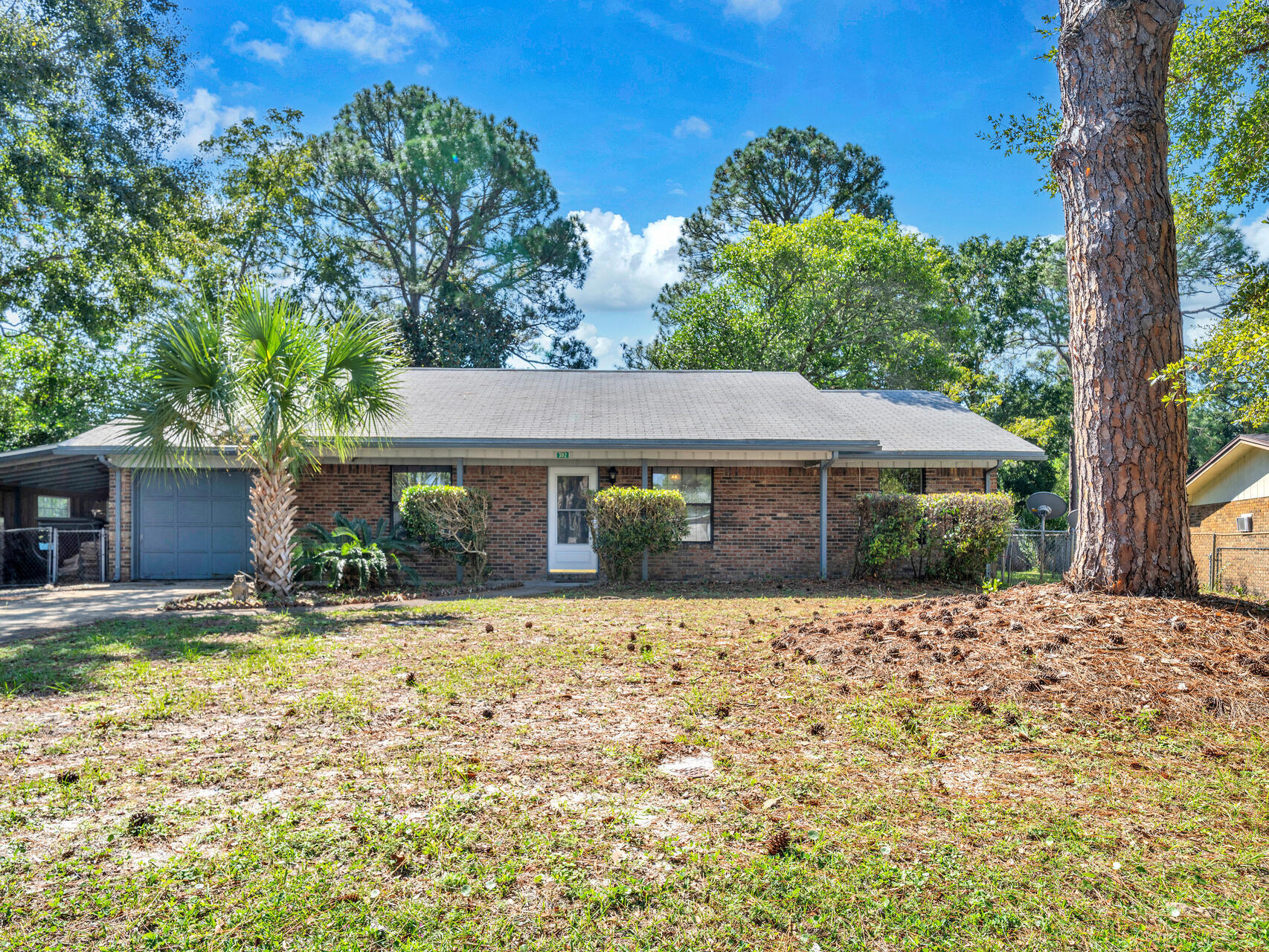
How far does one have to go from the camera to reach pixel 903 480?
14250 mm

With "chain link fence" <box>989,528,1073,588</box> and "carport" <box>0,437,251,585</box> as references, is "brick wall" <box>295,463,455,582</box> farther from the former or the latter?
"chain link fence" <box>989,528,1073,588</box>

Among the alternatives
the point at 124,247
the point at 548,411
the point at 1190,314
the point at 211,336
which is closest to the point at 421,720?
the point at 211,336

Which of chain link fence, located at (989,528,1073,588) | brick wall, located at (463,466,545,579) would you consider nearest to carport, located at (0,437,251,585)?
brick wall, located at (463,466,545,579)

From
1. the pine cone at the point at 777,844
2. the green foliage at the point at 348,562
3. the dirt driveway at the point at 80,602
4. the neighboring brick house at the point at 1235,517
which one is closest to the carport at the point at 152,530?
the dirt driveway at the point at 80,602

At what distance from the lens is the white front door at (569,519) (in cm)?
1328

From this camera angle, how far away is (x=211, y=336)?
8914mm

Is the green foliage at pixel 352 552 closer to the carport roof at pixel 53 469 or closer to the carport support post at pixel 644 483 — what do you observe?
the carport support post at pixel 644 483

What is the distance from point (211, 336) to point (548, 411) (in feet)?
19.7

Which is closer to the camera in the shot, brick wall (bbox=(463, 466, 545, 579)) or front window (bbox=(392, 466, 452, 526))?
brick wall (bbox=(463, 466, 545, 579))

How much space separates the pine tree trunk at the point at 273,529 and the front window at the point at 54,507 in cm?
1120

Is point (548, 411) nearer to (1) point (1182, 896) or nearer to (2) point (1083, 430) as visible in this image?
(2) point (1083, 430)

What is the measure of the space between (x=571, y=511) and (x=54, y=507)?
1395 centimetres

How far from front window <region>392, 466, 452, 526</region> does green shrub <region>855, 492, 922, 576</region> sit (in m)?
7.23

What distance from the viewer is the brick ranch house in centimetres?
1259
